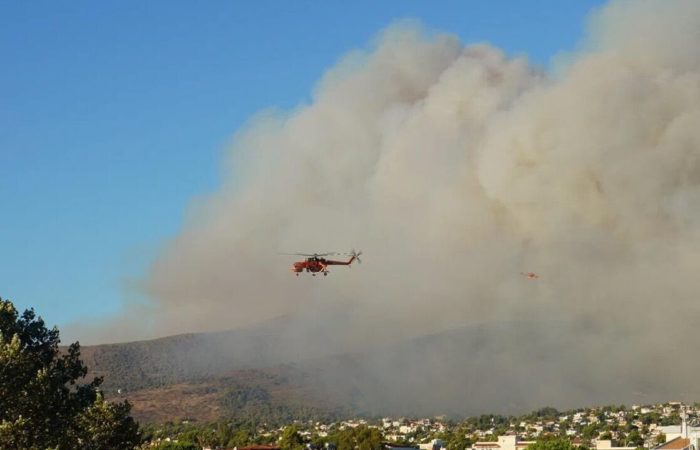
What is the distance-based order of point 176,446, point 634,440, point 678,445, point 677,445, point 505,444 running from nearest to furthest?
point 678,445 < point 677,445 < point 176,446 < point 505,444 < point 634,440

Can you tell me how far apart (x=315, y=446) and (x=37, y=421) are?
79.0 meters

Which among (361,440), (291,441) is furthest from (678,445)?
(291,441)

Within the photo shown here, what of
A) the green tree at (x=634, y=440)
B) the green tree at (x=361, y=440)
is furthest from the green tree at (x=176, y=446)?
the green tree at (x=634, y=440)

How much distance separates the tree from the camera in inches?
2320

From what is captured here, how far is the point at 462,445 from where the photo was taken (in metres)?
159

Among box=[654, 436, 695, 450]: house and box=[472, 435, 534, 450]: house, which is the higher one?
box=[472, 435, 534, 450]: house

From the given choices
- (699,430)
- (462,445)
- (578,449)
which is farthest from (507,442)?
(699,430)

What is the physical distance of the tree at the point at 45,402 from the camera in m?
58.9

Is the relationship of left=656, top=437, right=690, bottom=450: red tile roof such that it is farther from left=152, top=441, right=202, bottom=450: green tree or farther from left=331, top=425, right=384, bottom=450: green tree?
left=152, top=441, right=202, bottom=450: green tree

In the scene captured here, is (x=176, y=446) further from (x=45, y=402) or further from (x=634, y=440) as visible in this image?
(x=45, y=402)

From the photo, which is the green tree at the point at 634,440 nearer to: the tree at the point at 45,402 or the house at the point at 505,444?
the house at the point at 505,444

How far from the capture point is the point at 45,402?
60.9 m

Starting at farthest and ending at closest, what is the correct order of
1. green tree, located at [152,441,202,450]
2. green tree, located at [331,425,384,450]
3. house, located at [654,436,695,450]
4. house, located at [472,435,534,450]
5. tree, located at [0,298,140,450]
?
1. house, located at [472,435,534,450]
2. green tree, located at [152,441,202,450]
3. green tree, located at [331,425,384,450]
4. house, located at [654,436,695,450]
5. tree, located at [0,298,140,450]

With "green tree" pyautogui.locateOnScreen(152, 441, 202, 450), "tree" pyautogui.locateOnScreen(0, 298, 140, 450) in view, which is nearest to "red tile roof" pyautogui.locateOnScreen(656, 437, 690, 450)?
"green tree" pyautogui.locateOnScreen(152, 441, 202, 450)
